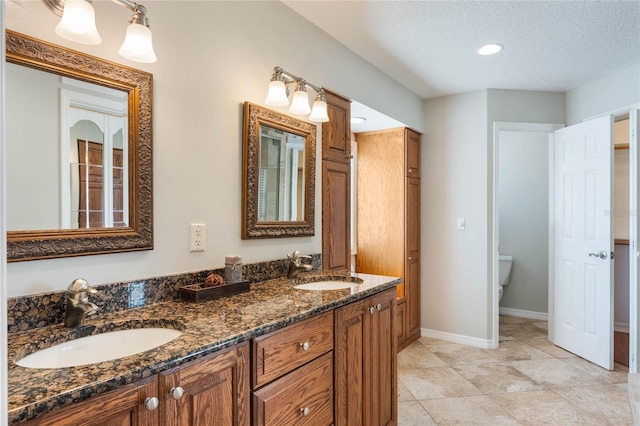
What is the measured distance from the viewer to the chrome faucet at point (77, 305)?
3.57ft

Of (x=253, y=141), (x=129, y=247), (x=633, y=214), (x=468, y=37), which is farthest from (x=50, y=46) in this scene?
(x=633, y=214)

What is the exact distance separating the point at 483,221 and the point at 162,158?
2924 mm

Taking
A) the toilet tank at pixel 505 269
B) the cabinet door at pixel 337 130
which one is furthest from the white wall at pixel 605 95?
the cabinet door at pixel 337 130

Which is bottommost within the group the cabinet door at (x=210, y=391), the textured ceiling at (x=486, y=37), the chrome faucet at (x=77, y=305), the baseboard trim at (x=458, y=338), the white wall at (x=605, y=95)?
the baseboard trim at (x=458, y=338)

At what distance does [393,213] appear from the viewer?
11.5ft

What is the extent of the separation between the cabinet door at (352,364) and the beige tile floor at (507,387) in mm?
671

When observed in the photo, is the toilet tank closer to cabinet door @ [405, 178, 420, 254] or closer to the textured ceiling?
cabinet door @ [405, 178, 420, 254]

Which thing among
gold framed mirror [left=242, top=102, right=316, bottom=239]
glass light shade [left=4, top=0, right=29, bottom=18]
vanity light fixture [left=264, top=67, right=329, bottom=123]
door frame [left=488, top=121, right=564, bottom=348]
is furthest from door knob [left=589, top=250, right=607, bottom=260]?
glass light shade [left=4, top=0, right=29, bottom=18]

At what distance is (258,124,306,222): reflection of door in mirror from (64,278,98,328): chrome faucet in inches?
35.5

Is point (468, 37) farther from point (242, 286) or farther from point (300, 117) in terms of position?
point (242, 286)

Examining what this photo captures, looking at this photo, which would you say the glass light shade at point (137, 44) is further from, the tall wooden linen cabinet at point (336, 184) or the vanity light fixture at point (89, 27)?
the tall wooden linen cabinet at point (336, 184)

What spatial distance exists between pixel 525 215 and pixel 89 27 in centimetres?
458

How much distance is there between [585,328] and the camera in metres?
3.15

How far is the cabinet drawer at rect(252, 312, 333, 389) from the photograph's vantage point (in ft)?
3.83
